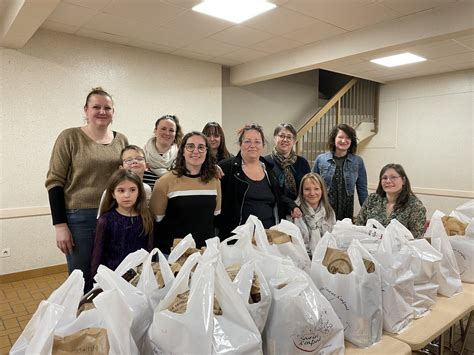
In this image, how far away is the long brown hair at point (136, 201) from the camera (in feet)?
5.72

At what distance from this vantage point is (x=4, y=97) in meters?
3.29

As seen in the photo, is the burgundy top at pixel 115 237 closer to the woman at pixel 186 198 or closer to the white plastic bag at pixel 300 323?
the woman at pixel 186 198

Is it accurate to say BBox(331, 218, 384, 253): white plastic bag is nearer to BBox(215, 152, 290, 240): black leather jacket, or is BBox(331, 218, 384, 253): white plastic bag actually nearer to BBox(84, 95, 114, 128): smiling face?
BBox(215, 152, 290, 240): black leather jacket

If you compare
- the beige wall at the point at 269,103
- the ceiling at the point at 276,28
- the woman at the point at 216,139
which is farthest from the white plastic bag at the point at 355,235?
the beige wall at the point at 269,103

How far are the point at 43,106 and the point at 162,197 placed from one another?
2.50m

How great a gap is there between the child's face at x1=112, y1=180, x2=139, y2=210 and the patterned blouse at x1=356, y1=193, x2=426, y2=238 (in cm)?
145

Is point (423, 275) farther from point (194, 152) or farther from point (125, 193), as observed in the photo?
point (125, 193)

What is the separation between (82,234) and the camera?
1.84m

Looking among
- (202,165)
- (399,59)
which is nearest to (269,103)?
(399,59)

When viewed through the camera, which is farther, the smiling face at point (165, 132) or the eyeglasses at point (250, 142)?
the smiling face at point (165, 132)

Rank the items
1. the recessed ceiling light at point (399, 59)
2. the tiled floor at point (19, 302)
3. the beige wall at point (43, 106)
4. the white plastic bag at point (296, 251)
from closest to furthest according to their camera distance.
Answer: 1. the white plastic bag at point (296, 251)
2. the tiled floor at point (19, 302)
3. the beige wall at point (43, 106)
4. the recessed ceiling light at point (399, 59)

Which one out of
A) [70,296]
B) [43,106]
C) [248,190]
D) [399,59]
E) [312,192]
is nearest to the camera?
[70,296]

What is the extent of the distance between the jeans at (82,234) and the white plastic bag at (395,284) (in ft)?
4.74

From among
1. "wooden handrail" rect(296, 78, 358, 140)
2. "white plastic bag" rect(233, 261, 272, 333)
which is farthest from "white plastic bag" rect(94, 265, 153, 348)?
"wooden handrail" rect(296, 78, 358, 140)
